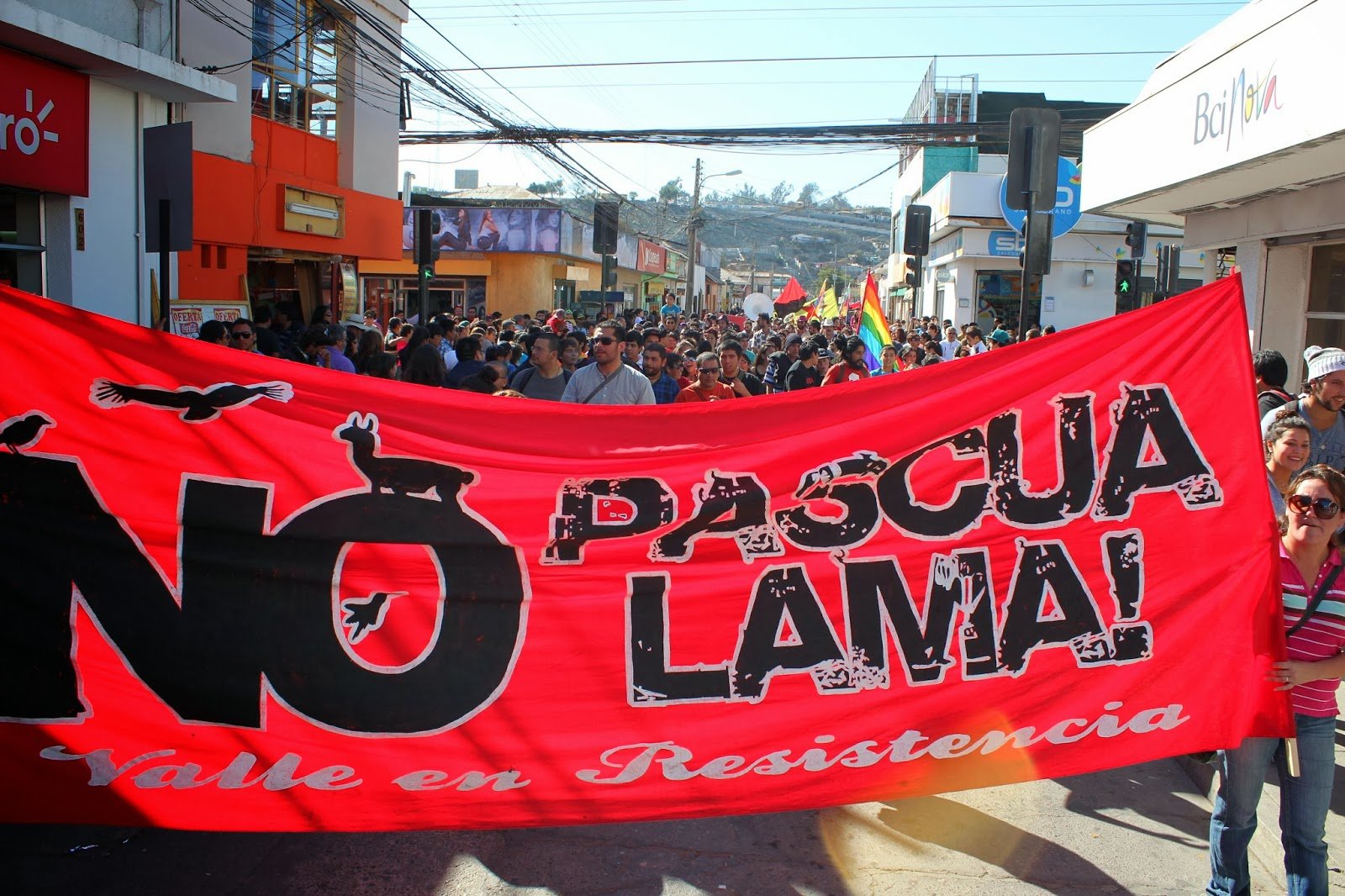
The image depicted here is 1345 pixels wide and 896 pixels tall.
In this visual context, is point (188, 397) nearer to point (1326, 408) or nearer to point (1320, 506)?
point (1320, 506)

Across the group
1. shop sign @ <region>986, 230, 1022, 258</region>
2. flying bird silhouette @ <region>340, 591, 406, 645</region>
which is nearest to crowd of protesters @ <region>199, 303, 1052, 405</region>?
flying bird silhouette @ <region>340, 591, 406, 645</region>

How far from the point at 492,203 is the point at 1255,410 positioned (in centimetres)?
3229

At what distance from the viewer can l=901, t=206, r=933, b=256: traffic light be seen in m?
18.2

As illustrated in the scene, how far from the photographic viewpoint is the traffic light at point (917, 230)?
Result: 1822 centimetres

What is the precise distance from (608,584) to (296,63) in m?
16.4

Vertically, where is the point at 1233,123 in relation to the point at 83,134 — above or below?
above

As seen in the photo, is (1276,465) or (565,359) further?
(565,359)

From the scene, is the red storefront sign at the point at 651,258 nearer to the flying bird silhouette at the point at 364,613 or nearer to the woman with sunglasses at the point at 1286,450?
A: the woman with sunglasses at the point at 1286,450

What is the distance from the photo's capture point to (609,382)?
7191 mm

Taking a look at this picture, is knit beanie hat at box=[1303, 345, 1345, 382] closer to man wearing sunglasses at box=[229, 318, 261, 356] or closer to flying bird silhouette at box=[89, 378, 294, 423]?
flying bird silhouette at box=[89, 378, 294, 423]

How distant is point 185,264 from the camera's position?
566 inches

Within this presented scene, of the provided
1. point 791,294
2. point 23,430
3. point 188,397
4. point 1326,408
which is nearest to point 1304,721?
point 1326,408

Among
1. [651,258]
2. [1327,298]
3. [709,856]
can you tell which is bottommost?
[709,856]

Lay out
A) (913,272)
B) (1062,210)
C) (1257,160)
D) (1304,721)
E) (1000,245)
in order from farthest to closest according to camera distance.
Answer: (1000,245)
(913,272)
(1062,210)
(1257,160)
(1304,721)
